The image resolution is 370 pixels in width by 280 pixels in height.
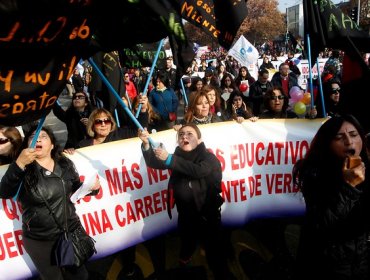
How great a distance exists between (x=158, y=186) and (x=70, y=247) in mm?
1130

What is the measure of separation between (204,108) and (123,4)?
4.99 ft

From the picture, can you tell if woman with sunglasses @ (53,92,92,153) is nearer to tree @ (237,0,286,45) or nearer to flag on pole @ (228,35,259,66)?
flag on pole @ (228,35,259,66)

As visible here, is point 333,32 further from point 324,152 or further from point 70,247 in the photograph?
point 70,247

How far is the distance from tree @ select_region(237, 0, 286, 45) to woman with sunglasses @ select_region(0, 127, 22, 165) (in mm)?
64229

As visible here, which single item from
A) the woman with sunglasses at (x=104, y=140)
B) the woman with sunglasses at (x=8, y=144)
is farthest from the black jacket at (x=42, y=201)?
the woman with sunglasses at (x=104, y=140)

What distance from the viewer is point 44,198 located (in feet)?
8.87

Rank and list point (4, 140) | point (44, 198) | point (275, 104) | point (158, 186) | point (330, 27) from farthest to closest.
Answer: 1. point (275, 104)
2. point (330, 27)
3. point (158, 186)
4. point (4, 140)
5. point (44, 198)

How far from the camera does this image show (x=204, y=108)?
4.27 metres

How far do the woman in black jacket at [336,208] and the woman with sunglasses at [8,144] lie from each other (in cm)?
221

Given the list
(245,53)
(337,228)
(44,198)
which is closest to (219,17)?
(44,198)

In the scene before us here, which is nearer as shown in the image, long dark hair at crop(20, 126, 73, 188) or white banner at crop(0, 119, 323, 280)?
long dark hair at crop(20, 126, 73, 188)

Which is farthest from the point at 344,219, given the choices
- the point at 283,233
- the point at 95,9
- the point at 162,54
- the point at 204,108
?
the point at 162,54

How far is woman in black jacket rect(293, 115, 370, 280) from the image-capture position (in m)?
2.09

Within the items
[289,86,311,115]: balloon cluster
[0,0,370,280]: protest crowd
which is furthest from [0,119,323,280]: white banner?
[289,86,311,115]: balloon cluster
